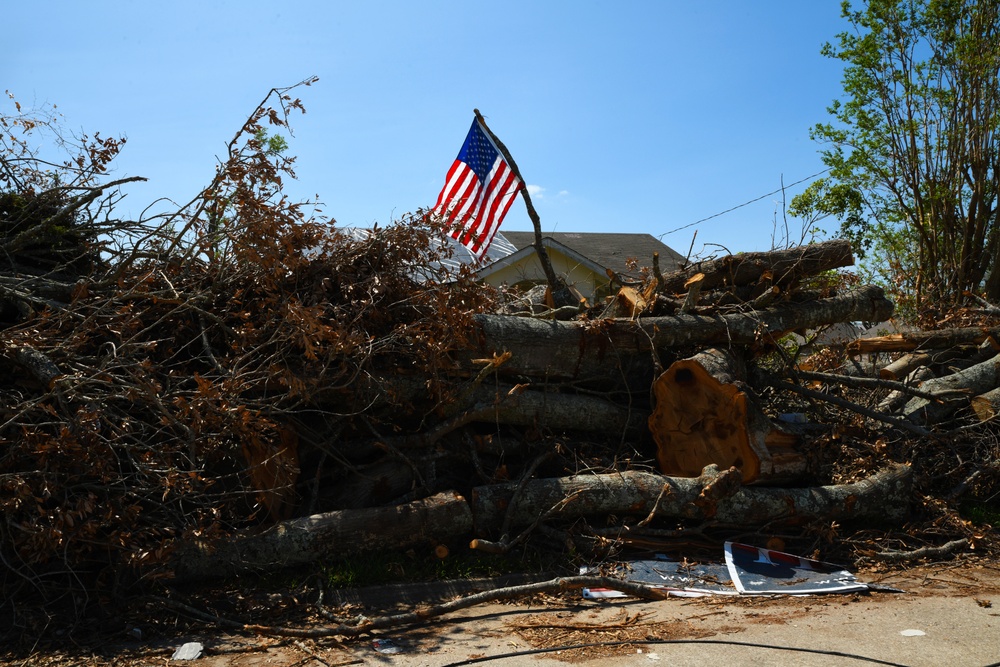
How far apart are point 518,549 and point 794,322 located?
379 cm

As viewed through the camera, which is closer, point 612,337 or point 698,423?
point 698,423

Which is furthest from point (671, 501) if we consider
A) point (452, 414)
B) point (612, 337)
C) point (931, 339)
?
point (931, 339)

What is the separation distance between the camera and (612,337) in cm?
745

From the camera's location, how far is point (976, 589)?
5.74 metres

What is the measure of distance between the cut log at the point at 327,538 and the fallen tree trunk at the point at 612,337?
143 centimetres

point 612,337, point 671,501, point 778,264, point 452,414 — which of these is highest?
point 778,264

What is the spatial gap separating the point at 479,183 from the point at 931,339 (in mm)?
5839

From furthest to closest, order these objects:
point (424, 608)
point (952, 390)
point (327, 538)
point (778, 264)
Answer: point (952, 390), point (778, 264), point (327, 538), point (424, 608)

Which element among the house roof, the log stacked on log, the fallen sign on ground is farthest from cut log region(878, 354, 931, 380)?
the house roof

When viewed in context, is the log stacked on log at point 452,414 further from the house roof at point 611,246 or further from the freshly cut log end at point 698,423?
the house roof at point 611,246

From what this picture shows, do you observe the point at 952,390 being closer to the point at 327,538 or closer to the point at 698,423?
the point at 698,423

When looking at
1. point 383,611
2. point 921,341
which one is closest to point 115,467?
point 383,611

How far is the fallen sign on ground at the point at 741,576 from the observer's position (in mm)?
5621

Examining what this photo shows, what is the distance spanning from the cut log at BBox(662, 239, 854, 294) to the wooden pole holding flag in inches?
43.7
